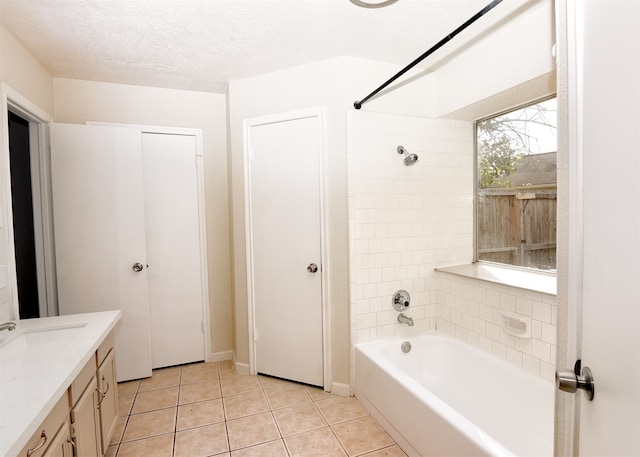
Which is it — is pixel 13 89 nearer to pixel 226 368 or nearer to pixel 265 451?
pixel 226 368

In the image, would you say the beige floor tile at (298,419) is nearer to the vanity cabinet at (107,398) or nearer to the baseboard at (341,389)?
the baseboard at (341,389)

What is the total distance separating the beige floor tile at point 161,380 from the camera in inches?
101

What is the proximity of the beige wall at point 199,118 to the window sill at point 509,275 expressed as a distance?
1.94 meters

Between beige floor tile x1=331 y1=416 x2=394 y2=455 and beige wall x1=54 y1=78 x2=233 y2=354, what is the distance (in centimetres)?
146

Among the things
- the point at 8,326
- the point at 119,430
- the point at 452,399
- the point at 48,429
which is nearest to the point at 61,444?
the point at 48,429

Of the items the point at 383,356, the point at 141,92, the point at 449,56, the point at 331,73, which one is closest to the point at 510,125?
the point at 449,56

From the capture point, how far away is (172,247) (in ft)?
9.37

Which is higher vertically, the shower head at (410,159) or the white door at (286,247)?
the shower head at (410,159)

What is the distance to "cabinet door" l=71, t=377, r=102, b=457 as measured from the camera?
1334 millimetres

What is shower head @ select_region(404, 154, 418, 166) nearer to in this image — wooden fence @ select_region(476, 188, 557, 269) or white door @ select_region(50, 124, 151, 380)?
wooden fence @ select_region(476, 188, 557, 269)

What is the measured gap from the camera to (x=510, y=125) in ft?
7.73

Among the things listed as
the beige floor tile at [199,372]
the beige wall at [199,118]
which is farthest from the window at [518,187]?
the beige floor tile at [199,372]

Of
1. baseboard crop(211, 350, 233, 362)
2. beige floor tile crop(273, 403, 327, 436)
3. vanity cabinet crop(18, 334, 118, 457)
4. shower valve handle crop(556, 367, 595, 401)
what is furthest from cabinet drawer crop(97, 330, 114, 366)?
shower valve handle crop(556, 367, 595, 401)

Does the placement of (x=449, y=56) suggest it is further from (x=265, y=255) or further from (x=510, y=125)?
(x=265, y=255)
